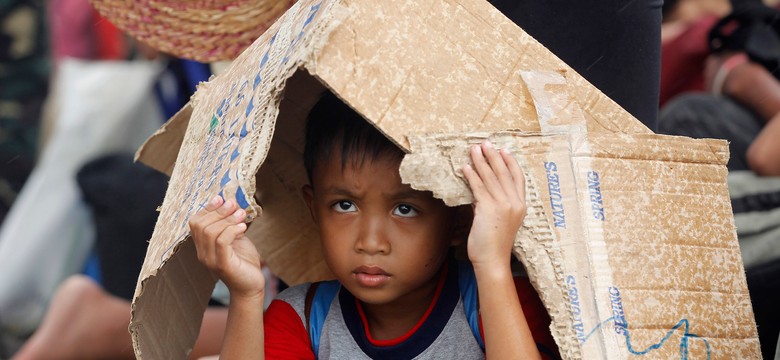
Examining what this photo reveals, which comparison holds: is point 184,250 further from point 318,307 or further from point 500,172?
point 500,172

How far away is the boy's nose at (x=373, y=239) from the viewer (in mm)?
1811

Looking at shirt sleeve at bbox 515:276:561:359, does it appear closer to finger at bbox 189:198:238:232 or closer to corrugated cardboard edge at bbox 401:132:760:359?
corrugated cardboard edge at bbox 401:132:760:359

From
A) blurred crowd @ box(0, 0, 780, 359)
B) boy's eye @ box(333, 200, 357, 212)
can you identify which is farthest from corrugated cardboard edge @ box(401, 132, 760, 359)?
blurred crowd @ box(0, 0, 780, 359)

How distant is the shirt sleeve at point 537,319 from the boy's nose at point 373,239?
240 millimetres

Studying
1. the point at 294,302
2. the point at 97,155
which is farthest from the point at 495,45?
the point at 97,155

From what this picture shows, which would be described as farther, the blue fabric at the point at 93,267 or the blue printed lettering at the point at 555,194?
the blue fabric at the point at 93,267

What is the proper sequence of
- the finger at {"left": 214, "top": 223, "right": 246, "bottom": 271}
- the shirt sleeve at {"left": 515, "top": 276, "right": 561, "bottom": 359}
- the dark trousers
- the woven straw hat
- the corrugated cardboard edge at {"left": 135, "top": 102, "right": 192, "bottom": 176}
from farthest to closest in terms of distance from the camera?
the dark trousers → the woven straw hat → the corrugated cardboard edge at {"left": 135, "top": 102, "right": 192, "bottom": 176} → the shirt sleeve at {"left": 515, "top": 276, "right": 561, "bottom": 359} → the finger at {"left": 214, "top": 223, "right": 246, "bottom": 271}

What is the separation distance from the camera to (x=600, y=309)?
4.99ft

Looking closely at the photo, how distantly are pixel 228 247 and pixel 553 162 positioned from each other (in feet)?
1.74

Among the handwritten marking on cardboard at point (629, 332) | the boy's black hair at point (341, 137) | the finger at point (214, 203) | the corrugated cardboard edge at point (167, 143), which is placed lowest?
the handwritten marking on cardboard at point (629, 332)

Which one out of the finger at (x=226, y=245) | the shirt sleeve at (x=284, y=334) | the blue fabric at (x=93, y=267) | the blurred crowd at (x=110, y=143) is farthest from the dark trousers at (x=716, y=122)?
the blue fabric at (x=93, y=267)

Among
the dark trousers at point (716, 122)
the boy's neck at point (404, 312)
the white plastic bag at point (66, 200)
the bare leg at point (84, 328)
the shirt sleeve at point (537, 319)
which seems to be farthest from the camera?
the white plastic bag at point (66, 200)

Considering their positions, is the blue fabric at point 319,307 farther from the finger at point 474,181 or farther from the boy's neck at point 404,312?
the finger at point 474,181

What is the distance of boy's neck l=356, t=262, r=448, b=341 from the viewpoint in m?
2.00
